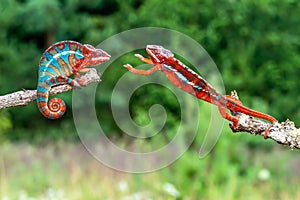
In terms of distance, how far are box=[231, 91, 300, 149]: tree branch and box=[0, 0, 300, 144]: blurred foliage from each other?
9.61 m

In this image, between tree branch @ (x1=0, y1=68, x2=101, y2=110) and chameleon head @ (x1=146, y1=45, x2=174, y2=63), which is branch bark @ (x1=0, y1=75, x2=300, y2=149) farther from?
chameleon head @ (x1=146, y1=45, x2=174, y2=63)

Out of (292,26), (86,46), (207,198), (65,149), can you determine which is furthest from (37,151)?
(86,46)

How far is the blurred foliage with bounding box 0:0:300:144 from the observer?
10.9 metres

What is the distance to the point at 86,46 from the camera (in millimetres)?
1060

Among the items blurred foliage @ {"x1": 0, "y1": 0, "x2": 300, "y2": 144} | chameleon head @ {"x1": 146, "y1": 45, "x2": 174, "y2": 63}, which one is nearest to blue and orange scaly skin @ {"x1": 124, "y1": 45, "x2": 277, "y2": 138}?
chameleon head @ {"x1": 146, "y1": 45, "x2": 174, "y2": 63}

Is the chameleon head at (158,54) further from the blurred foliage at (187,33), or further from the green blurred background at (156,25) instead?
the blurred foliage at (187,33)

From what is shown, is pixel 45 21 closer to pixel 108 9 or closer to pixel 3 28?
pixel 3 28

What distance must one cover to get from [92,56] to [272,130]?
0.99 ft

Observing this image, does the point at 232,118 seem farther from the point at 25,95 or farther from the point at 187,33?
the point at 187,33

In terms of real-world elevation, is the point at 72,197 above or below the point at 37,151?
above

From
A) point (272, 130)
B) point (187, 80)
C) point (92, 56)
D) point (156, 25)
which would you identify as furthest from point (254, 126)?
point (156, 25)

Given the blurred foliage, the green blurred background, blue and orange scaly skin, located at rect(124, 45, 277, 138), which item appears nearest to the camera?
blue and orange scaly skin, located at rect(124, 45, 277, 138)

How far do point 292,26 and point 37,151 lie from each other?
5.02 m

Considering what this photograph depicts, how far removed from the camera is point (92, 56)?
1.07 metres
